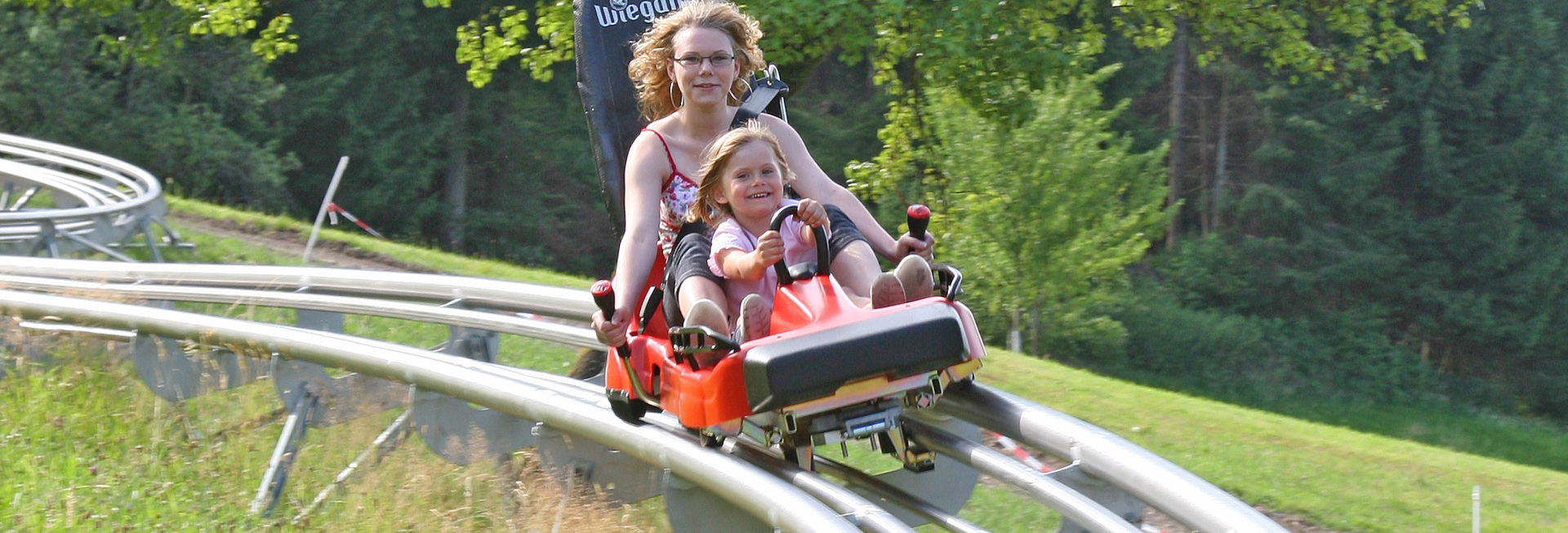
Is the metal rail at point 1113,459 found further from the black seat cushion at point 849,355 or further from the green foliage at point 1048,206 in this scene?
the green foliage at point 1048,206

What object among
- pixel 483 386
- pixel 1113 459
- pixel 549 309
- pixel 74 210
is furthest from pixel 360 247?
pixel 1113 459

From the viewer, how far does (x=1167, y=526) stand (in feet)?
19.3

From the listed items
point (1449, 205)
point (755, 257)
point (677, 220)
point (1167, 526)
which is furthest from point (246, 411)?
point (1449, 205)

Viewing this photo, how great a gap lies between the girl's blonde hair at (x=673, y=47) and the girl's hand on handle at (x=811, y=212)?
995mm

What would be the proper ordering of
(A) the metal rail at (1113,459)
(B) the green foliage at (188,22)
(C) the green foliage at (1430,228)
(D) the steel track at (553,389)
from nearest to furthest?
(A) the metal rail at (1113,459), (D) the steel track at (553,389), (B) the green foliage at (188,22), (C) the green foliage at (1430,228)

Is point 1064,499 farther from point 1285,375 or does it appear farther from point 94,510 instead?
point 1285,375

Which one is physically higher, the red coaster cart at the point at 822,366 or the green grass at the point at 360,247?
the red coaster cart at the point at 822,366

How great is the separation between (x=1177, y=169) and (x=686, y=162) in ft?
128

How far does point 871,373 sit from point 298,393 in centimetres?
288

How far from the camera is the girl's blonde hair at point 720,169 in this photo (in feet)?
13.3

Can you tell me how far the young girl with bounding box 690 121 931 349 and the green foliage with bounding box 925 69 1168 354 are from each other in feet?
56.3

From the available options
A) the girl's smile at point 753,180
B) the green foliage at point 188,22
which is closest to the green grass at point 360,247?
the green foliage at point 188,22

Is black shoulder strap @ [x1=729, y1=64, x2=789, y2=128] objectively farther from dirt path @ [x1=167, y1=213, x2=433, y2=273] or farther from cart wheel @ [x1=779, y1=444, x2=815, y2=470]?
dirt path @ [x1=167, y1=213, x2=433, y2=273]

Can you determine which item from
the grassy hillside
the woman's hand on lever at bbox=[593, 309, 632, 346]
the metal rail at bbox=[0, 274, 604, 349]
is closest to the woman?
the woman's hand on lever at bbox=[593, 309, 632, 346]
